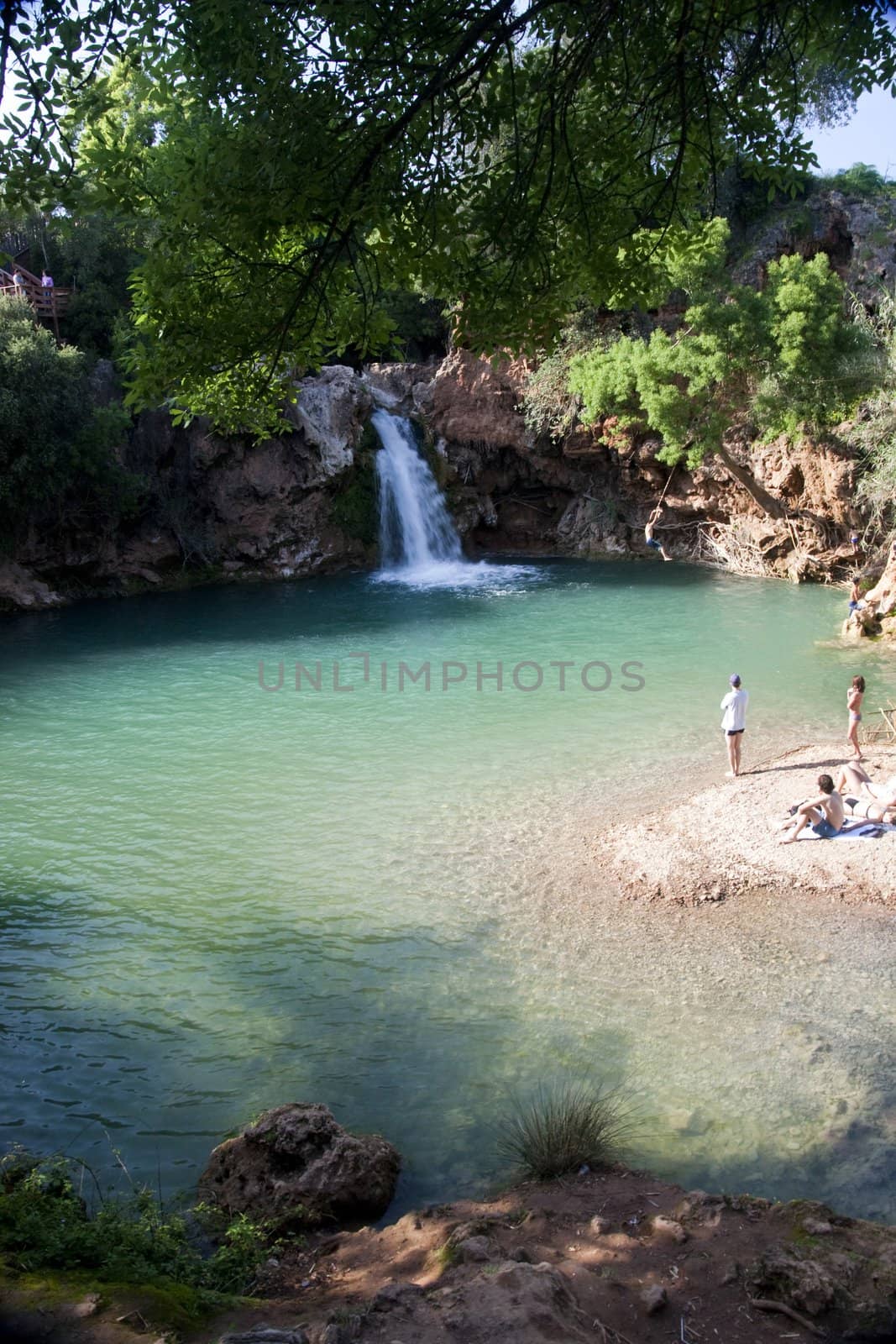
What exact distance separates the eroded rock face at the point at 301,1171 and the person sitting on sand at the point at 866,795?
7.18m

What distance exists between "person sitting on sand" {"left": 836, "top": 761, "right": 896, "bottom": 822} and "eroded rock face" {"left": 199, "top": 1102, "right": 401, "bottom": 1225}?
23.5 feet

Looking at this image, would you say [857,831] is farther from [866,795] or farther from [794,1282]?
[794,1282]

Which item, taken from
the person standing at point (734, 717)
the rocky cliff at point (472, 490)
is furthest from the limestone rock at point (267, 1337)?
the rocky cliff at point (472, 490)

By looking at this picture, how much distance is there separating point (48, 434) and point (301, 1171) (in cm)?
2452

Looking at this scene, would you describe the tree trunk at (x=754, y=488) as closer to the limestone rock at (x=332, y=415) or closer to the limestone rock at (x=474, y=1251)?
the limestone rock at (x=332, y=415)

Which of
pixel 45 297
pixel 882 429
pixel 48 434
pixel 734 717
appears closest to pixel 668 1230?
pixel 734 717

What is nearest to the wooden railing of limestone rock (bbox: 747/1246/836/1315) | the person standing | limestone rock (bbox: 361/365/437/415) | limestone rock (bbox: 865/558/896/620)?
limestone rock (bbox: 361/365/437/415)

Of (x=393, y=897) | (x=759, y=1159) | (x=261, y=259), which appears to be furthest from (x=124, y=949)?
(x=261, y=259)

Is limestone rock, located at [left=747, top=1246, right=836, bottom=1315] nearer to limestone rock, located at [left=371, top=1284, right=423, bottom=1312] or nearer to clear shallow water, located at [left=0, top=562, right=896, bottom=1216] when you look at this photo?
limestone rock, located at [left=371, top=1284, right=423, bottom=1312]

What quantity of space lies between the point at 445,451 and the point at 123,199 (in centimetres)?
3031

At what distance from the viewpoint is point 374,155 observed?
17.9 feet

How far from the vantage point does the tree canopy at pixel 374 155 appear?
5.20 m

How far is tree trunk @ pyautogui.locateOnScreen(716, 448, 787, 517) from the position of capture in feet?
91.8

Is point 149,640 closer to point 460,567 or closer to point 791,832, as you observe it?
point 460,567
